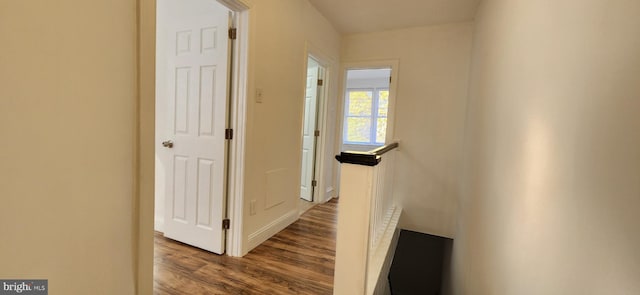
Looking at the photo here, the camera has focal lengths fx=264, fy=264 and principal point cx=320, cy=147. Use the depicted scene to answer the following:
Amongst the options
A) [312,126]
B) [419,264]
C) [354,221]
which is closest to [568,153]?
[354,221]

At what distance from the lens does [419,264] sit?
9.68 feet

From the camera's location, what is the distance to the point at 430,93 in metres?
3.45

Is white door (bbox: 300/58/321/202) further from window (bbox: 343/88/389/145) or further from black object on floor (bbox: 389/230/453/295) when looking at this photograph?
window (bbox: 343/88/389/145)

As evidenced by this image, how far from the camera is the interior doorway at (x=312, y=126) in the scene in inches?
145

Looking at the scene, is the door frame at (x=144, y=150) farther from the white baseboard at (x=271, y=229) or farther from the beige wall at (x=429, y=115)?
the beige wall at (x=429, y=115)

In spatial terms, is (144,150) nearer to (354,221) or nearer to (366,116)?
(354,221)

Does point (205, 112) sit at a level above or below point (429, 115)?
Result: below

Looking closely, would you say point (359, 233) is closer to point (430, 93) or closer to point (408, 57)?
point (430, 93)

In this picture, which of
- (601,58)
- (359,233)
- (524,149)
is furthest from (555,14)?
(359,233)

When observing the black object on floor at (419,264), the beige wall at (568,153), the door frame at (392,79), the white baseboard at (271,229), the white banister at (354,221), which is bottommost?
the black object on floor at (419,264)

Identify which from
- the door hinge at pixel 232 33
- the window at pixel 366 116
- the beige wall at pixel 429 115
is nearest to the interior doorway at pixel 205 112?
the door hinge at pixel 232 33

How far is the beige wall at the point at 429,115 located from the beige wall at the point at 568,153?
1834 millimetres

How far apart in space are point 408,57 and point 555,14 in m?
2.75

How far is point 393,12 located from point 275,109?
6.06 feet
